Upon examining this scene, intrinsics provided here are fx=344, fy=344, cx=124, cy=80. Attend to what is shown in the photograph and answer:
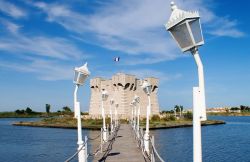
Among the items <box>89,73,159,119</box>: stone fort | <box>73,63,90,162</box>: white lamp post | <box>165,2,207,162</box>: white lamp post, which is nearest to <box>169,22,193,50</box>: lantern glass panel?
<box>165,2,207,162</box>: white lamp post

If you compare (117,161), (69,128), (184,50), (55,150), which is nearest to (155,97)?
(69,128)

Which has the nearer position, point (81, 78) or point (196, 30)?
point (196, 30)

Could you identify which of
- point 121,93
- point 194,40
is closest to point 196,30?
point 194,40

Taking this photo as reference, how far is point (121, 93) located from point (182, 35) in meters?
66.1

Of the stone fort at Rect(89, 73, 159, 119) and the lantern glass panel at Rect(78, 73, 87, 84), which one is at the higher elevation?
the stone fort at Rect(89, 73, 159, 119)

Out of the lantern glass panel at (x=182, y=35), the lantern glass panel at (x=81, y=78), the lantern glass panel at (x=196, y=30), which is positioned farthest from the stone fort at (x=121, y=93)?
the lantern glass panel at (x=196, y=30)

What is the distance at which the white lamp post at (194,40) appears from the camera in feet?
14.5

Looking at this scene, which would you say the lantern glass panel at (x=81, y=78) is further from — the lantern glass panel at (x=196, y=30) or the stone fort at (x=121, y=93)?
the stone fort at (x=121, y=93)

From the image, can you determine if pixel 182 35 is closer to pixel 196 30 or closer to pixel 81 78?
pixel 196 30

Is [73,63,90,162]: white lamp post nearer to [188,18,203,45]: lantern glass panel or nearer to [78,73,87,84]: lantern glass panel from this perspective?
[78,73,87,84]: lantern glass panel

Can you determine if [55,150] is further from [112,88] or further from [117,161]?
[112,88]

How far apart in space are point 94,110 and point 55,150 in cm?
4425

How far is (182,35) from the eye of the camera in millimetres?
4555

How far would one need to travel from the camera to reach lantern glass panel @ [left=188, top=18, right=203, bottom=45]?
173 inches
